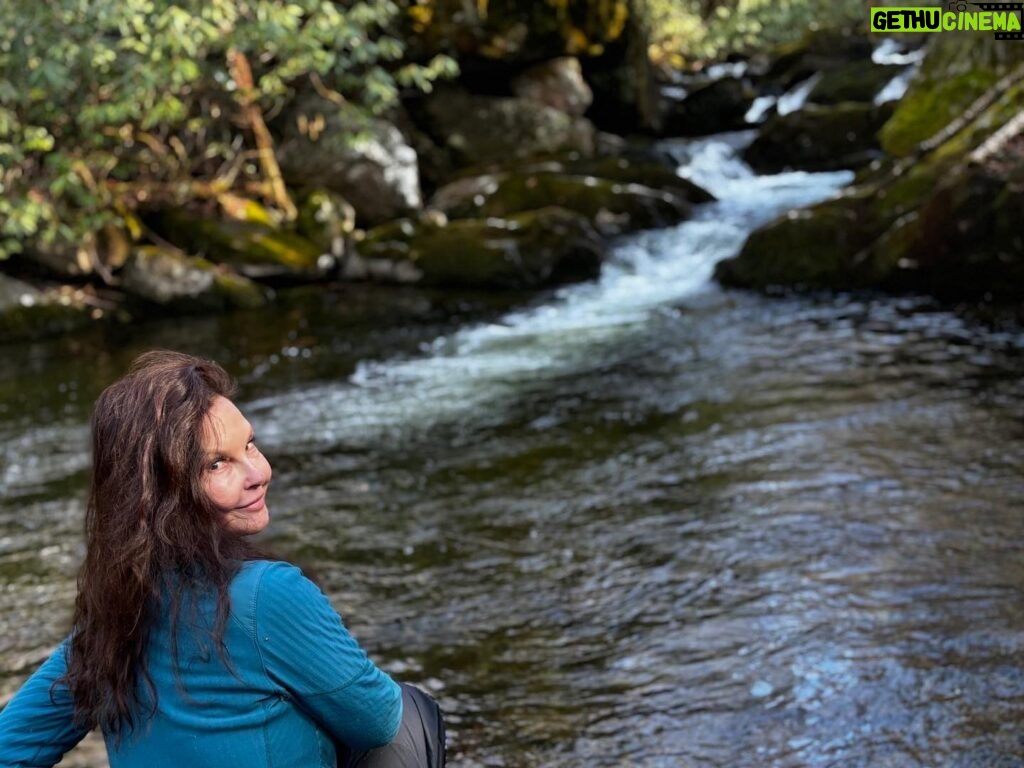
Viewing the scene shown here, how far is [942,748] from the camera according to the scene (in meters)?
3.22

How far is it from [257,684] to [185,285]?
13230mm

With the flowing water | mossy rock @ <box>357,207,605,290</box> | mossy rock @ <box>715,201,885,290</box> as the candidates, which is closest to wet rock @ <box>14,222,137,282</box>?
mossy rock @ <box>357,207,605,290</box>

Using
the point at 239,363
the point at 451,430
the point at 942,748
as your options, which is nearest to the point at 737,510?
the point at 942,748

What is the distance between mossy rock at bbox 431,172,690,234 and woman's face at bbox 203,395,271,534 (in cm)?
1406

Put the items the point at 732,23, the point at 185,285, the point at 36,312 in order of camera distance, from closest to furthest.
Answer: the point at 36,312
the point at 185,285
the point at 732,23

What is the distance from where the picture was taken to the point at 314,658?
1.77m

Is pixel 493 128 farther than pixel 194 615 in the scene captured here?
Yes

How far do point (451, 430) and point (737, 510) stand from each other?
9.33 ft

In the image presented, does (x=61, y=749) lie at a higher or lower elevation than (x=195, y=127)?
lower

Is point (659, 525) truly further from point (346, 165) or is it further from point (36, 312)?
point (346, 165)

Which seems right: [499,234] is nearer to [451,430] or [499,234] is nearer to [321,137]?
[321,137]

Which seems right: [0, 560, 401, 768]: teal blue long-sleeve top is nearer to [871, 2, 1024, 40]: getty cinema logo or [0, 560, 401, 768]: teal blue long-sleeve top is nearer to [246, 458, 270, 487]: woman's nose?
[246, 458, 270, 487]: woman's nose

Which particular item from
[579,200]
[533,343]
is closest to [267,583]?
[533,343]

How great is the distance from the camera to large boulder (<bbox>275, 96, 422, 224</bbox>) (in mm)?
16688
